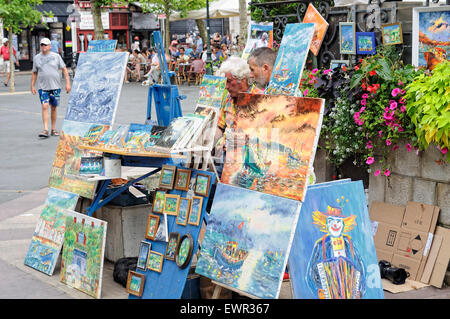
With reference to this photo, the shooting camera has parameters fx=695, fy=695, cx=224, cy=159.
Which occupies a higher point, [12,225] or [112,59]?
[112,59]

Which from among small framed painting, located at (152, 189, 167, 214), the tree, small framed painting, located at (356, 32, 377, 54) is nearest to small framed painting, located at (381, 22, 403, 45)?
small framed painting, located at (356, 32, 377, 54)

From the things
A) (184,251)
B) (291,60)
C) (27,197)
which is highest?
(291,60)

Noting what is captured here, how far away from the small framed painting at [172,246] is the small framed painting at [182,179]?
1.06 feet

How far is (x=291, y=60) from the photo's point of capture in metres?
4.84

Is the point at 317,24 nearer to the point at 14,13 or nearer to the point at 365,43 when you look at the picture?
the point at 365,43

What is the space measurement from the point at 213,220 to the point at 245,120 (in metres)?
0.67

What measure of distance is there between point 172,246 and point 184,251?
0.13 metres

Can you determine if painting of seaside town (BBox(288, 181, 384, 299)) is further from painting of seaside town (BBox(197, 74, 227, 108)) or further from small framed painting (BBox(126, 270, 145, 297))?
painting of seaside town (BBox(197, 74, 227, 108))

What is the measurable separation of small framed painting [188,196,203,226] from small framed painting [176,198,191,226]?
0.11ft

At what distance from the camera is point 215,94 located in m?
6.55

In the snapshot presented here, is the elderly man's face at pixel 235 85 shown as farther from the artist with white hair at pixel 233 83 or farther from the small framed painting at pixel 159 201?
the small framed painting at pixel 159 201

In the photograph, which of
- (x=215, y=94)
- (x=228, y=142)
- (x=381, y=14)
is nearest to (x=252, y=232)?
(x=228, y=142)

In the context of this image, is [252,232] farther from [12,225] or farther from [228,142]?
[12,225]

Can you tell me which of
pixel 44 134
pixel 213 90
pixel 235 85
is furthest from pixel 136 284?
pixel 44 134
